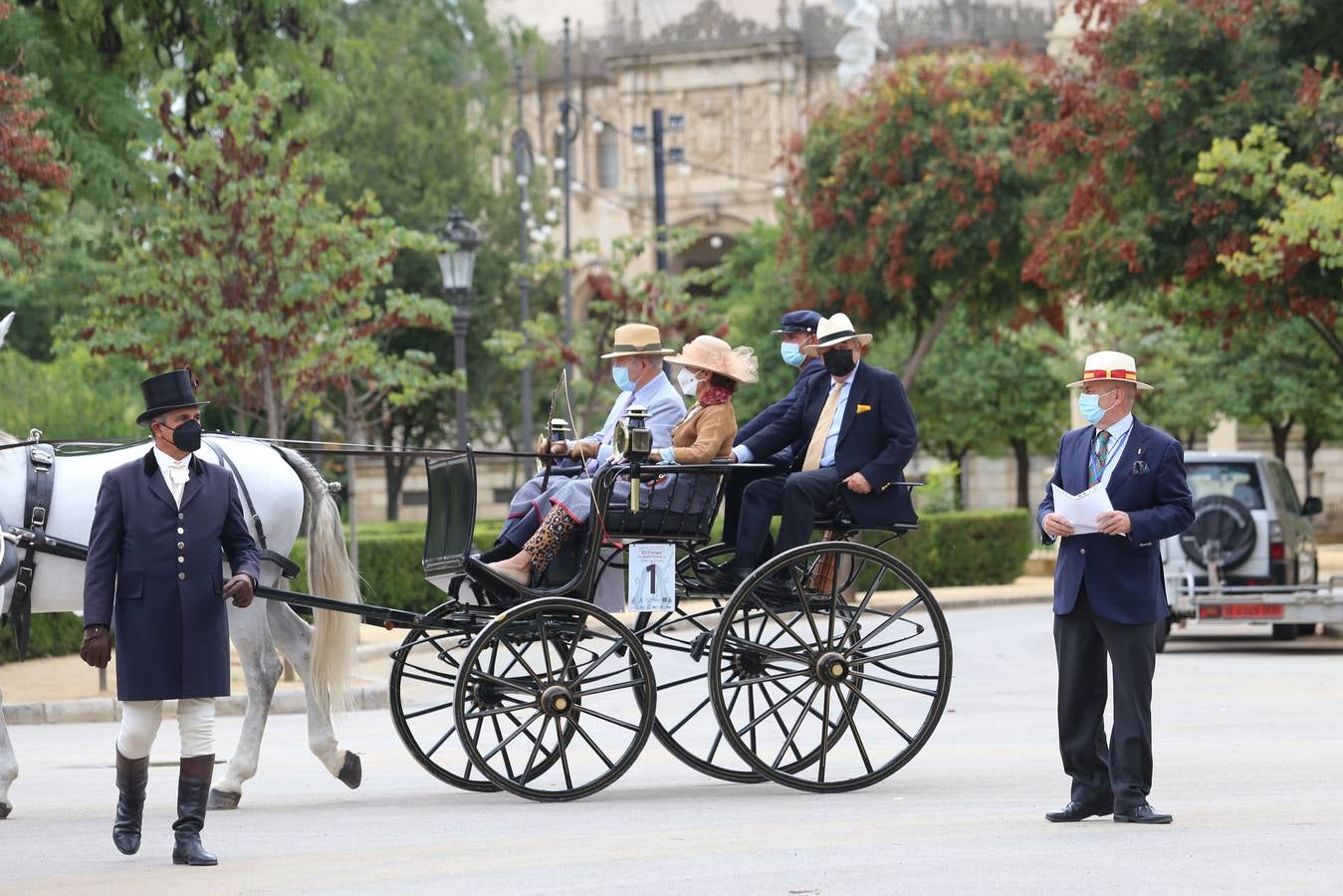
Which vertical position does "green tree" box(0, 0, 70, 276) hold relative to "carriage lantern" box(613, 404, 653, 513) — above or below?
above

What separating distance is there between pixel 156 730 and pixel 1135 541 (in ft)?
13.2

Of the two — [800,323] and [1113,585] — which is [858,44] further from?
[1113,585]

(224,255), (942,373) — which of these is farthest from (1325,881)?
(942,373)

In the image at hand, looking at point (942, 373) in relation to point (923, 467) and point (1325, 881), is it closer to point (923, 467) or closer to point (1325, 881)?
point (923, 467)

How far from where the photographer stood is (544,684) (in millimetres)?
9555

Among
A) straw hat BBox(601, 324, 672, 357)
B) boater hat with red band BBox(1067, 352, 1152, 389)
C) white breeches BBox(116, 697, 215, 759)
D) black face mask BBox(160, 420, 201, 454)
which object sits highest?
straw hat BBox(601, 324, 672, 357)

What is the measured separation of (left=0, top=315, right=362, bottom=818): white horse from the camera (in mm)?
9828

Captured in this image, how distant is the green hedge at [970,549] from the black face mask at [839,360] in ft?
69.6

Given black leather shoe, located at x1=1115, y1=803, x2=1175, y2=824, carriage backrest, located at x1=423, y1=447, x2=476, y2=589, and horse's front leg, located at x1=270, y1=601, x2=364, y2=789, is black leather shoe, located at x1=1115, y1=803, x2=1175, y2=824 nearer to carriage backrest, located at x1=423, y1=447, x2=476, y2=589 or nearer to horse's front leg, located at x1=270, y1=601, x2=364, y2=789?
carriage backrest, located at x1=423, y1=447, x2=476, y2=589

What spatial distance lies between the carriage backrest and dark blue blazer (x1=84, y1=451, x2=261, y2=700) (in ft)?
5.33

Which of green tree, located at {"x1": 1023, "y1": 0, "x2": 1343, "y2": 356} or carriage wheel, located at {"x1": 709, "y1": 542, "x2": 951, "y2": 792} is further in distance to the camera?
green tree, located at {"x1": 1023, "y1": 0, "x2": 1343, "y2": 356}

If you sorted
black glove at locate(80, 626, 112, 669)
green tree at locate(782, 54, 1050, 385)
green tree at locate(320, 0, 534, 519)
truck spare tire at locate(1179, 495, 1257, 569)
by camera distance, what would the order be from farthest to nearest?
green tree at locate(320, 0, 534, 519) < green tree at locate(782, 54, 1050, 385) < truck spare tire at locate(1179, 495, 1257, 569) < black glove at locate(80, 626, 112, 669)

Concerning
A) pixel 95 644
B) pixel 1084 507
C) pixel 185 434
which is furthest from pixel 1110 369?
pixel 95 644

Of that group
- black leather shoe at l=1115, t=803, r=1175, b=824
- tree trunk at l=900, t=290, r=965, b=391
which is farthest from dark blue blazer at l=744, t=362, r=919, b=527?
tree trunk at l=900, t=290, r=965, b=391
